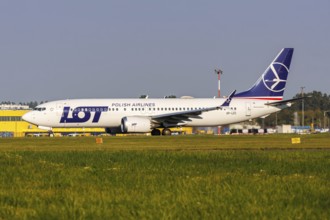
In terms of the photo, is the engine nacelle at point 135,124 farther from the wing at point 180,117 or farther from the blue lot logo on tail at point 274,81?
the blue lot logo on tail at point 274,81

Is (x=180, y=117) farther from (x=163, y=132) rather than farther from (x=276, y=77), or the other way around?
(x=276, y=77)

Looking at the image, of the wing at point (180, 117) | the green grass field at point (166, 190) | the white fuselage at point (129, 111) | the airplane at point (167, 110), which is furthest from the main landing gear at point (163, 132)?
the green grass field at point (166, 190)

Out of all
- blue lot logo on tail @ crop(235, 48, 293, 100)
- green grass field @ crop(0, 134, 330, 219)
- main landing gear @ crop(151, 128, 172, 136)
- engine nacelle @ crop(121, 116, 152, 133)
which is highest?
blue lot logo on tail @ crop(235, 48, 293, 100)

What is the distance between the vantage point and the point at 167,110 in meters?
74.2

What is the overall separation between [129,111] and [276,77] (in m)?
18.1

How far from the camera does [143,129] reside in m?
70.7

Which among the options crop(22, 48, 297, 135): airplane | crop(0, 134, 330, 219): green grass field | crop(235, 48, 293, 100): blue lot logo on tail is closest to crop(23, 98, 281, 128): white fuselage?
crop(22, 48, 297, 135): airplane

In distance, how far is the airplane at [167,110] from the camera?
7119 centimetres

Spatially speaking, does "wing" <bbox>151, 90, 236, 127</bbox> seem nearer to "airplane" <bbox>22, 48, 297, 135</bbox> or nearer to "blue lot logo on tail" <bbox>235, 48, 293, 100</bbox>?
"airplane" <bbox>22, 48, 297, 135</bbox>

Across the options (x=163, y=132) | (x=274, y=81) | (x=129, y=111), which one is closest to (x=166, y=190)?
(x=129, y=111)

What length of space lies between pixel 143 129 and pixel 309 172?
50.9m

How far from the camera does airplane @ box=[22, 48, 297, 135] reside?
71188 millimetres

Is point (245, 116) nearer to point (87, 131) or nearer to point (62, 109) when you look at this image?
point (62, 109)

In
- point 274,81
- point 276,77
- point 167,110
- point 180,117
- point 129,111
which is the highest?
point 276,77
